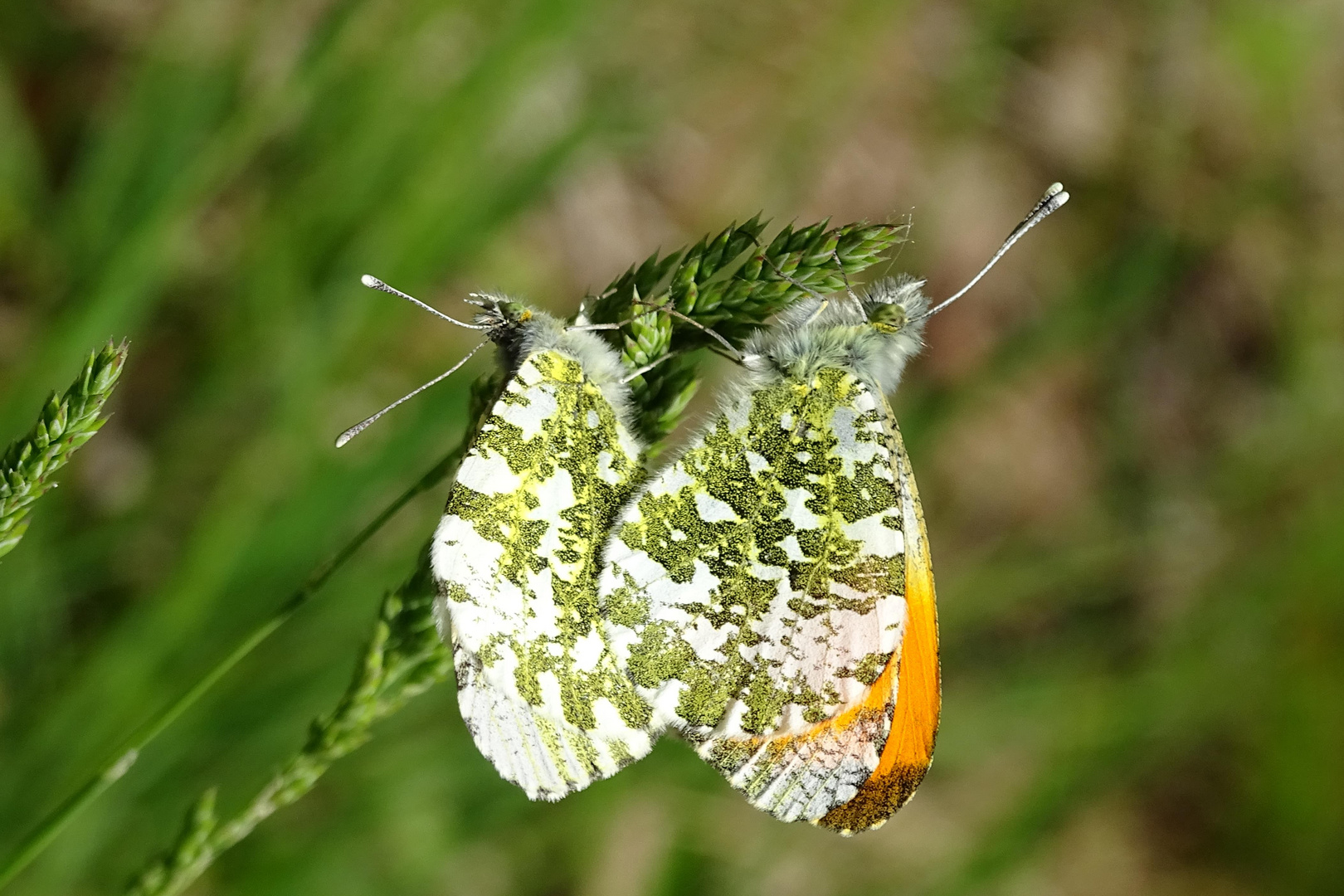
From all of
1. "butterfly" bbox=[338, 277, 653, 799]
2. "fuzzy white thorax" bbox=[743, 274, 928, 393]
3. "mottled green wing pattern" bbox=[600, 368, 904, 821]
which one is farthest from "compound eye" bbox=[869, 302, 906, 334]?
"butterfly" bbox=[338, 277, 653, 799]

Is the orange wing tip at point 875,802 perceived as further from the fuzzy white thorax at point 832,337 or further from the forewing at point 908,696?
the fuzzy white thorax at point 832,337

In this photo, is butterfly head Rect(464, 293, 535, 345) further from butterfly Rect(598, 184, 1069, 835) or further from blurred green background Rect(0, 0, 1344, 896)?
blurred green background Rect(0, 0, 1344, 896)

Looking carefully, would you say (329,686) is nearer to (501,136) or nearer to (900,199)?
(501,136)

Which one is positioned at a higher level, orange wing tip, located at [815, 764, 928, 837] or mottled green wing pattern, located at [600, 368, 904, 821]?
mottled green wing pattern, located at [600, 368, 904, 821]

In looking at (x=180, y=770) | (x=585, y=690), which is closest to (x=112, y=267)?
(x=180, y=770)

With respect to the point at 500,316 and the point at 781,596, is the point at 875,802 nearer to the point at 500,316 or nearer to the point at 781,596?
the point at 781,596

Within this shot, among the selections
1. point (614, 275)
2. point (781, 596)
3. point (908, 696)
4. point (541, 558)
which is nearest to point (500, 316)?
point (541, 558)

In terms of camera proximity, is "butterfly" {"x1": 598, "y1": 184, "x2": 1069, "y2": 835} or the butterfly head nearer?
the butterfly head
